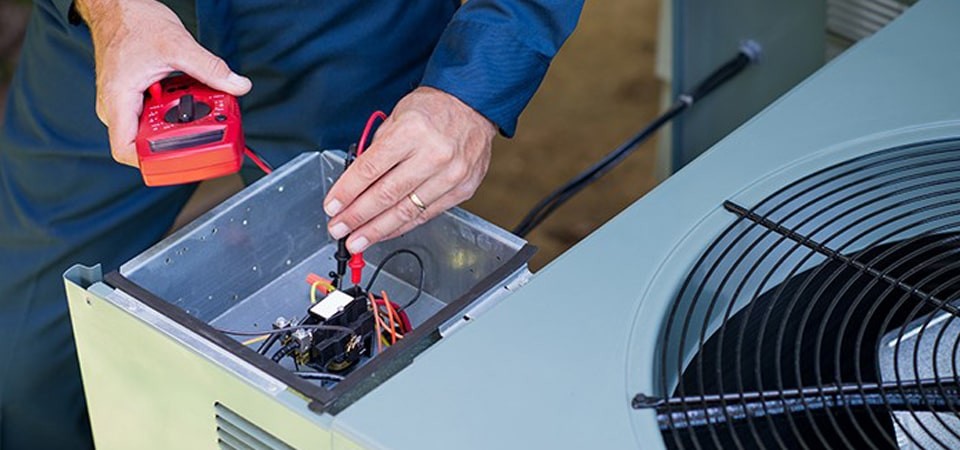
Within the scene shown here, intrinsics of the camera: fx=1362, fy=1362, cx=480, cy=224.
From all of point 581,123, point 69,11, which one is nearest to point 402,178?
point 69,11

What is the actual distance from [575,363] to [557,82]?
1.97 m

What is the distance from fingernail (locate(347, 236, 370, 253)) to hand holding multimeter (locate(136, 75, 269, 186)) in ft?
0.39

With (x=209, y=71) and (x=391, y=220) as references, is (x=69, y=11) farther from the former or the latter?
(x=391, y=220)

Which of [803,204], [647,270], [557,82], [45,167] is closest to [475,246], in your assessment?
[647,270]

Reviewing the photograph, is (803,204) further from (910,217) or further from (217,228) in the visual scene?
(217,228)

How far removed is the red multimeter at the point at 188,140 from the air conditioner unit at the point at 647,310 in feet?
0.14

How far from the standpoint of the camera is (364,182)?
114cm

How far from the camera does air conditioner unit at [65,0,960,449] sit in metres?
0.93

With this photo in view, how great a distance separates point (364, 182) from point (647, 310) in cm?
28

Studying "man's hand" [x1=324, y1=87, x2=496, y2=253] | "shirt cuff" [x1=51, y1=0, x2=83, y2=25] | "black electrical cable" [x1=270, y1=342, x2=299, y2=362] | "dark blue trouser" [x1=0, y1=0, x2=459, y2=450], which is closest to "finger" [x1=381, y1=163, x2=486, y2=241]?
"man's hand" [x1=324, y1=87, x2=496, y2=253]

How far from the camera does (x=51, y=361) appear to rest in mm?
1656

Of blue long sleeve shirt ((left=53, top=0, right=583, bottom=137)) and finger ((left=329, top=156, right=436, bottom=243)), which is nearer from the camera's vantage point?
finger ((left=329, top=156, right=436, bottom=243))

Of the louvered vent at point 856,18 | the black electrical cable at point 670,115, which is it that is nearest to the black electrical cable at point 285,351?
the black electrical cable at point 670,115

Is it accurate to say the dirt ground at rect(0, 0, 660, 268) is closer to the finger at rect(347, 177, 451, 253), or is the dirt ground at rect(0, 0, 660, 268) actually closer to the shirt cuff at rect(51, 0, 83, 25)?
the shirt cuff at rect(51, 0, 83, 25)
